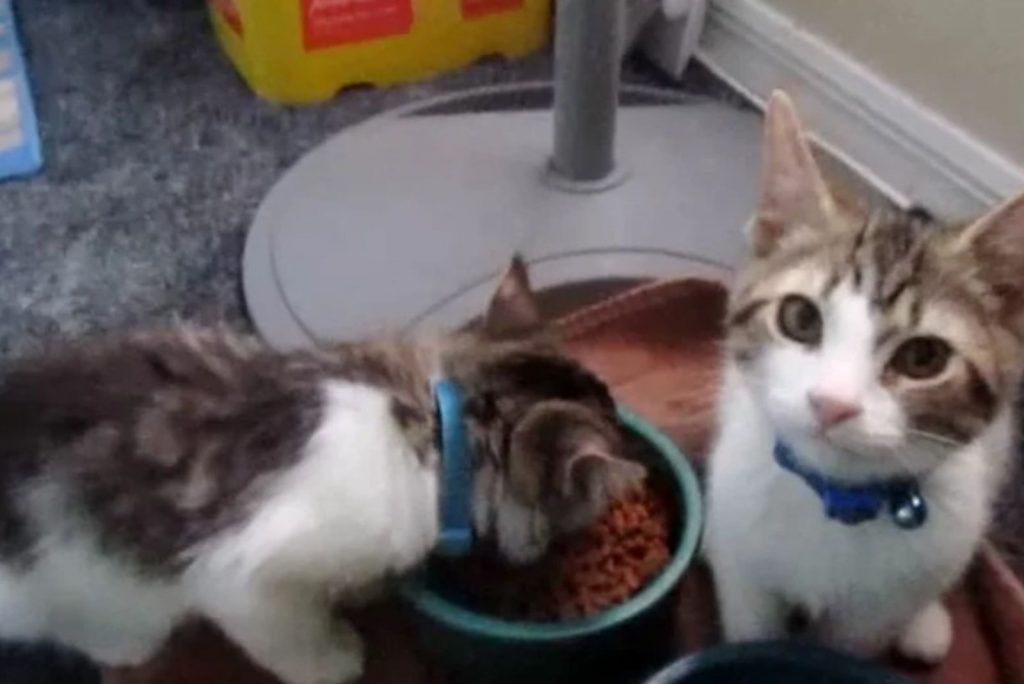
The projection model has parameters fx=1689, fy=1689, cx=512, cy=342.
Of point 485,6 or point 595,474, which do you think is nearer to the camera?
point 595,474

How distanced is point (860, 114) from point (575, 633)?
0.98 m

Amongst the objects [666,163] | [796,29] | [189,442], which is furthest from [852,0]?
[189,442]

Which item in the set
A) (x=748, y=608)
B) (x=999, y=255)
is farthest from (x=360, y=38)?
(x=999, y=255)

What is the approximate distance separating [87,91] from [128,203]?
10.1 inches

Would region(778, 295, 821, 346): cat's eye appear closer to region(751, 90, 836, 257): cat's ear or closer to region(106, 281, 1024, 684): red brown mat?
region(751, 90, 836, 257): cat's ear

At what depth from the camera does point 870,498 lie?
4.22ft

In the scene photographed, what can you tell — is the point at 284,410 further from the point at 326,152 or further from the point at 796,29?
the point at 796,29

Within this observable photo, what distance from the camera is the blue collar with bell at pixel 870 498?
4.21 ft

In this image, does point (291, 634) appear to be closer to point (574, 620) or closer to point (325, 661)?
point (325, 661)

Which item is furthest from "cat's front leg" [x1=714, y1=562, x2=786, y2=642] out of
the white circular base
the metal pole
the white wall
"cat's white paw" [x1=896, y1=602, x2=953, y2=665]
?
the white wall

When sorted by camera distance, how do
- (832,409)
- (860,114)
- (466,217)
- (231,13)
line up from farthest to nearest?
(231,13) → (860,114) → (466,217) → (832,409)

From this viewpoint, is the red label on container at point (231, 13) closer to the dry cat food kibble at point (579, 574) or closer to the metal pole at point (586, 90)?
the metal pole at point (586, 90)

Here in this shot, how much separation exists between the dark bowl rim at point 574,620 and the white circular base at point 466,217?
0.47 metres

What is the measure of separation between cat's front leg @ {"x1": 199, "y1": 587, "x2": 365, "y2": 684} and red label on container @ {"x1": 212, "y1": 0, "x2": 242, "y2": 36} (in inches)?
37.9
